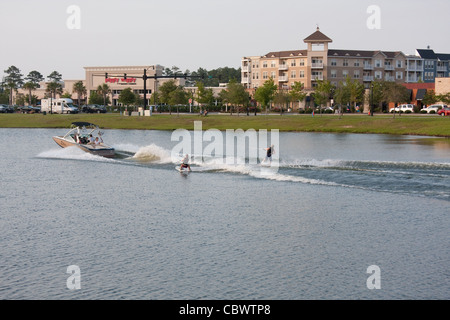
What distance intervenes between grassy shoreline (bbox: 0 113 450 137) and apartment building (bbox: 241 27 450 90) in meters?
61.2

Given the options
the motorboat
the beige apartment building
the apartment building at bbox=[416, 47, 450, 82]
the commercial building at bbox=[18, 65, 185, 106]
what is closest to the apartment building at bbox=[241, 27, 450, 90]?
the beige apartment building

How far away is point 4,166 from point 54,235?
78.9ft

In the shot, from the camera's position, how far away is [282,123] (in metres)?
90.9

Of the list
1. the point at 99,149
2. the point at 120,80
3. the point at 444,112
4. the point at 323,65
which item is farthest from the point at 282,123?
the point at 120,80

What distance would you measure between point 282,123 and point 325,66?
67.8 meters

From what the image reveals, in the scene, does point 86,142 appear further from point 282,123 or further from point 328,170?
point 282,123

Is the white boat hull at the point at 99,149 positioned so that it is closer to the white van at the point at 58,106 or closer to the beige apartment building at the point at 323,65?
the white van at the point at 58,106

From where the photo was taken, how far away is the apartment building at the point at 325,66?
154125 mm

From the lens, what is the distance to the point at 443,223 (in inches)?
923

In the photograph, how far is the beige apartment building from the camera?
154000mm

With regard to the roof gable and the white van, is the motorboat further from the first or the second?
the roof gable

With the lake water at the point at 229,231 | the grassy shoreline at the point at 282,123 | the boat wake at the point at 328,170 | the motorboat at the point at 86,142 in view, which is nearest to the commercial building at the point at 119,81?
the grassy shoreline at the point at 282,123

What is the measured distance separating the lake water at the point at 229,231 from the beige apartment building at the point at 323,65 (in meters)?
116
